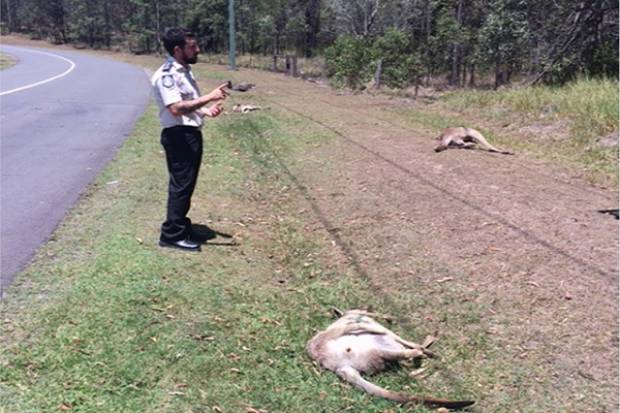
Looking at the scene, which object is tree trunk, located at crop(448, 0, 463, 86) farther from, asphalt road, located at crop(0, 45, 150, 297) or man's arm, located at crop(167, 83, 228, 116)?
man's arm, located at crop(167, 83, 228, 116)

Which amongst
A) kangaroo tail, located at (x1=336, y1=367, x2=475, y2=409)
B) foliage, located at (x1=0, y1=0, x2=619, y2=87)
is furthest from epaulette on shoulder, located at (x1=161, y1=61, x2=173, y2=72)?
foliage, located at (x1=0, y1=0, x2=619, y2=87)

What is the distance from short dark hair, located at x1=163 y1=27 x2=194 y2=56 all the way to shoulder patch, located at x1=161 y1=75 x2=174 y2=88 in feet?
0.73

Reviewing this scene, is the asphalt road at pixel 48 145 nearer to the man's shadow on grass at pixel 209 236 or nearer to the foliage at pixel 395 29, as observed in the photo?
the man's shadow on grass at pixel 209 236

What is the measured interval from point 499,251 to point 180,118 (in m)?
2.93

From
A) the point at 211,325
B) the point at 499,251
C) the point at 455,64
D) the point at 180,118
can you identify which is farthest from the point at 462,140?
the point at 455,64

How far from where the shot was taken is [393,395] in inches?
148

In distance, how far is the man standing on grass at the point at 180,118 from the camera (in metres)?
5.43

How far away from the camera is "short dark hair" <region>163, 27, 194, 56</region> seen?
5457 mm

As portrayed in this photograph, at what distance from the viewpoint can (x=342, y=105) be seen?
18.1m

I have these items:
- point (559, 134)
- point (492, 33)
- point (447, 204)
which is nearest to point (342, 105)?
point (492, 33)

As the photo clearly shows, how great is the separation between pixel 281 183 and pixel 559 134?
5440 millimetres

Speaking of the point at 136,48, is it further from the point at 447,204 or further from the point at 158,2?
the point at 447,204

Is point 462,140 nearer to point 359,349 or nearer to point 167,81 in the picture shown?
point 167,81

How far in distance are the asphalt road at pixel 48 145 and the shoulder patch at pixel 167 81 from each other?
1833mm
